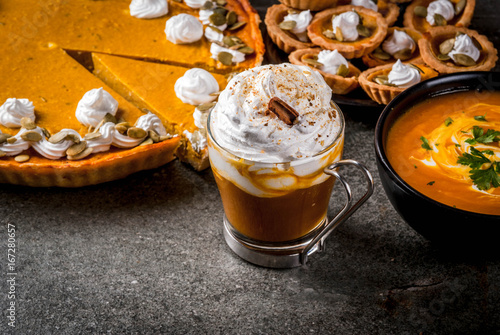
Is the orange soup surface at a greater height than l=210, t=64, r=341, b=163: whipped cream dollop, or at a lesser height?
lesser

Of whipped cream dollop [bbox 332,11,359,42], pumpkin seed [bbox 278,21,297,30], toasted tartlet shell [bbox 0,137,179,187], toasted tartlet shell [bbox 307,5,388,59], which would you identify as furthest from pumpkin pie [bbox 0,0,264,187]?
whipped cream dollop [bbox 332,11,359,42]

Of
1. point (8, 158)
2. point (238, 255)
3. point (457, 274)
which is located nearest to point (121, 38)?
point (8, 158)

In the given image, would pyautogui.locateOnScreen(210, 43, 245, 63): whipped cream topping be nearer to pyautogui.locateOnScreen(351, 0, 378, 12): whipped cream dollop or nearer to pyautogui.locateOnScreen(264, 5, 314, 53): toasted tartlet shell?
pyautogui.locateOnScreen(264, 5, 314, 53): toasted tartlet shell

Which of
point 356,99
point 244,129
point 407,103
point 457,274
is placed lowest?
point 457,274

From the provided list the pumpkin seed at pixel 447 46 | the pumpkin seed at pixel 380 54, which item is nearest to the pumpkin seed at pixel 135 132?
the pumpkin seed at pixel 380 54

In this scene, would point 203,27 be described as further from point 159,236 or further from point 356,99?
point 159,236

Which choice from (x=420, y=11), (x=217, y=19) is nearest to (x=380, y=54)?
(x=420, y=11)
